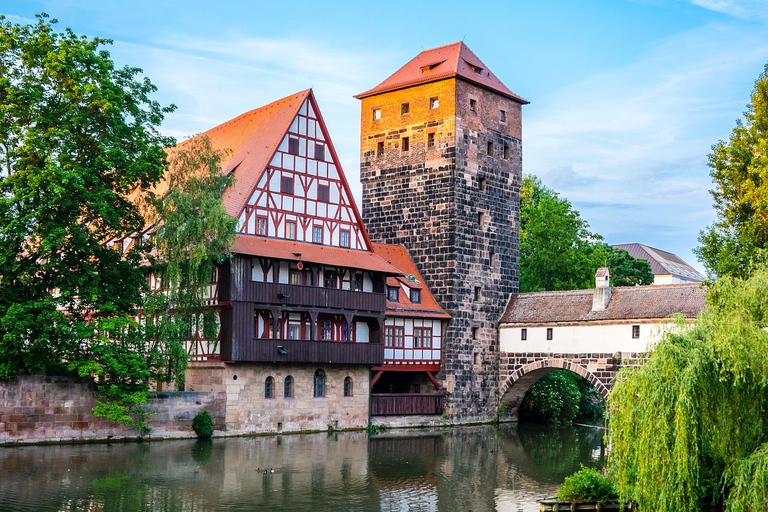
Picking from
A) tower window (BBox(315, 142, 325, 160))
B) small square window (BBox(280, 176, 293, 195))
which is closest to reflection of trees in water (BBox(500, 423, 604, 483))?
small square window (BBox(280, 176, 293, 195))

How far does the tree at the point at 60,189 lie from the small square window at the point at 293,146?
7334 mm

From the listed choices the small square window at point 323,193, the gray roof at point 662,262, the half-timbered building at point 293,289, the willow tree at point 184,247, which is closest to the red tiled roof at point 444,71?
the half-timbered building at point 293,289

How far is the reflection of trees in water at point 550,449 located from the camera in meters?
30.5

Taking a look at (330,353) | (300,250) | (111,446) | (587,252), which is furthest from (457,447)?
(587,252)

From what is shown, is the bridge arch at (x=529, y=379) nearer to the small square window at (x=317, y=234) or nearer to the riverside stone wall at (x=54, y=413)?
the small square window at (x=317, y=234)

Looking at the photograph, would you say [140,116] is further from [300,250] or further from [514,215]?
[514,215]

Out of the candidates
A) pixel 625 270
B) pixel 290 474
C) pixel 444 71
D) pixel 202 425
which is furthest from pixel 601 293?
pixel 625 270

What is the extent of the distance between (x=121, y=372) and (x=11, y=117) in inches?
359

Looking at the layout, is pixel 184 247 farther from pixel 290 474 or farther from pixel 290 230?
pixel 290 474

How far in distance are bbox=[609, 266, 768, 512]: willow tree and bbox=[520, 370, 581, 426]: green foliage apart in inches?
1219

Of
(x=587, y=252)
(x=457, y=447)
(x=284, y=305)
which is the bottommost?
(x=457, y=447)

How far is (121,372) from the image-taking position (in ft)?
105

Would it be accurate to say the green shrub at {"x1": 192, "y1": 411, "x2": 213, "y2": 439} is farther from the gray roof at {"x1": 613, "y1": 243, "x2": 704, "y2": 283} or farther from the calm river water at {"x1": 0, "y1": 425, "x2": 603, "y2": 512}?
the gray roof at {"x1": 613, "y1": 243, "x2": 704, "y2": 283}

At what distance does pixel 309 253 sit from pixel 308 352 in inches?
160
